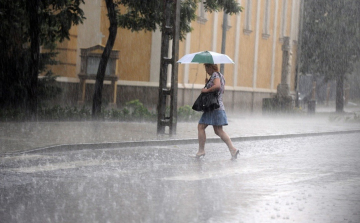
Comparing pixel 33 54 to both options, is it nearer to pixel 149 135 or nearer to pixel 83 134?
pixel 83 134

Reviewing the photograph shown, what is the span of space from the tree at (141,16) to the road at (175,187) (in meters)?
8.80

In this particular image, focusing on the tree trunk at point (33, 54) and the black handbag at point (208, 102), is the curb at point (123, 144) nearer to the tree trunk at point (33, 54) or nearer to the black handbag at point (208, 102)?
the black handbag at point (208, 102)

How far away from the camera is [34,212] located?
6.85 metres

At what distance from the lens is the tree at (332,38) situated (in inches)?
1673

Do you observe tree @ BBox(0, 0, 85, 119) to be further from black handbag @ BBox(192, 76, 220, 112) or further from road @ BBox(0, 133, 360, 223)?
black handbag @ BBox(192, 76, 220, 112)

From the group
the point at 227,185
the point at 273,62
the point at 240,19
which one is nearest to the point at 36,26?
the point at 227,185

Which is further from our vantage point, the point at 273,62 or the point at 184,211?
the point at 273,62

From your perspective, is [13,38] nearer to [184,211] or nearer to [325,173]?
[325,173]

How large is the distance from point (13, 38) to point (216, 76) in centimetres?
942

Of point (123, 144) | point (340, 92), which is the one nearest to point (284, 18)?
point (340, 92)

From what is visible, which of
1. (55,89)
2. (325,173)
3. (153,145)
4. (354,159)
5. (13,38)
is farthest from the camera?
(55,89)

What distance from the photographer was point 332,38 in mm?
42938

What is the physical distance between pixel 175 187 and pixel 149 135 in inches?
305

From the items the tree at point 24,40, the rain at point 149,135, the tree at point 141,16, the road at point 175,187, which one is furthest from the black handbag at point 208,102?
the tree at point 141,16
